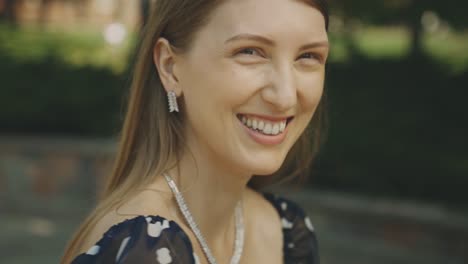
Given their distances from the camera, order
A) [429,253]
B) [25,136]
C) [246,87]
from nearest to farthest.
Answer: [246,87] → [429,253] → [25,136]

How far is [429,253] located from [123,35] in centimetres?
843

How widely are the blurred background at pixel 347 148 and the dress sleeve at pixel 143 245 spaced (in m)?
4.12

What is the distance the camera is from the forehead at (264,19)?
5.45 feet

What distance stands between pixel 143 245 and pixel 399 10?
5836 millimetres

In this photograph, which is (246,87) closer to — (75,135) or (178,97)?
(178,97)

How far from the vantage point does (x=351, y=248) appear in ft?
19.3

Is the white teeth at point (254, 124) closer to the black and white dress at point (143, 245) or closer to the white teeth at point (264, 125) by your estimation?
the white teeth at point (264, 125)

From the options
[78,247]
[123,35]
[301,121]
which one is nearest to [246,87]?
[301,121]

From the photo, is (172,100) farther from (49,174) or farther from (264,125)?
(49,174)

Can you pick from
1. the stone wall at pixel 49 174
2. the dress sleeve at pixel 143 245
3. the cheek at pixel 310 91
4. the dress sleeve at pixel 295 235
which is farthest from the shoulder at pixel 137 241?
the stone wall at pixel 49 174

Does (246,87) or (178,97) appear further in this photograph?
(178,97)

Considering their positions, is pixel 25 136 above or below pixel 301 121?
below

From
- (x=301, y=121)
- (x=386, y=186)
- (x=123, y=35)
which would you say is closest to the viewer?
(x=301, y=121)

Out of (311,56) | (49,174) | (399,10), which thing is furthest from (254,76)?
(49,174)
